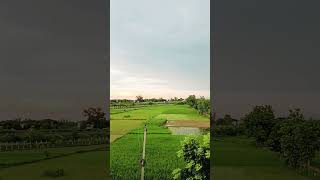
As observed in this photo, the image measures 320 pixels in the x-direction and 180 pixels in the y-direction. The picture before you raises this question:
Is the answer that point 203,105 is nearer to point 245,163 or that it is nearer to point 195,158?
point 195,158

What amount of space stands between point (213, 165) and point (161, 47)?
7.53 feet

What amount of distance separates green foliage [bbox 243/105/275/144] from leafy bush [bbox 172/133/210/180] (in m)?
2.09

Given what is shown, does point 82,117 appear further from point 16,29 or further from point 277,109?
point 277,109

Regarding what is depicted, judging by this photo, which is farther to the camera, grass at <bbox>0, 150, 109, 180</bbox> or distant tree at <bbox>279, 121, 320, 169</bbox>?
distant tree at <bbox>279, 121, 320, 169</bbox>

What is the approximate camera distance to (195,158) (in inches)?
239

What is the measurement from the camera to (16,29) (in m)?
6.17

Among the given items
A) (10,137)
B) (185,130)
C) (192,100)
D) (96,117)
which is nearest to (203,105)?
(192,100)

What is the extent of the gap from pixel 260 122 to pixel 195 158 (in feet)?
8.68

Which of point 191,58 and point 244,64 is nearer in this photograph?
point 191,58

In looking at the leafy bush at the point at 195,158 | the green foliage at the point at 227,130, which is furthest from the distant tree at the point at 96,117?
the green foliage at the point at 227,130

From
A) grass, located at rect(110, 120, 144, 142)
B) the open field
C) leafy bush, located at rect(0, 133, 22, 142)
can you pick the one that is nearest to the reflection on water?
grass, located at rect(110, 120, 144, 142)

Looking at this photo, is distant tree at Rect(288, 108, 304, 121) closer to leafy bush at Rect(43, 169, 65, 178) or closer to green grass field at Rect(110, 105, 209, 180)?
green grass field at Rect(110, 105, 209, 180)

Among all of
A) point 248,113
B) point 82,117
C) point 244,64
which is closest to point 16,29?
point 82,117

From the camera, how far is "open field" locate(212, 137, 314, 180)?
24.1ft
